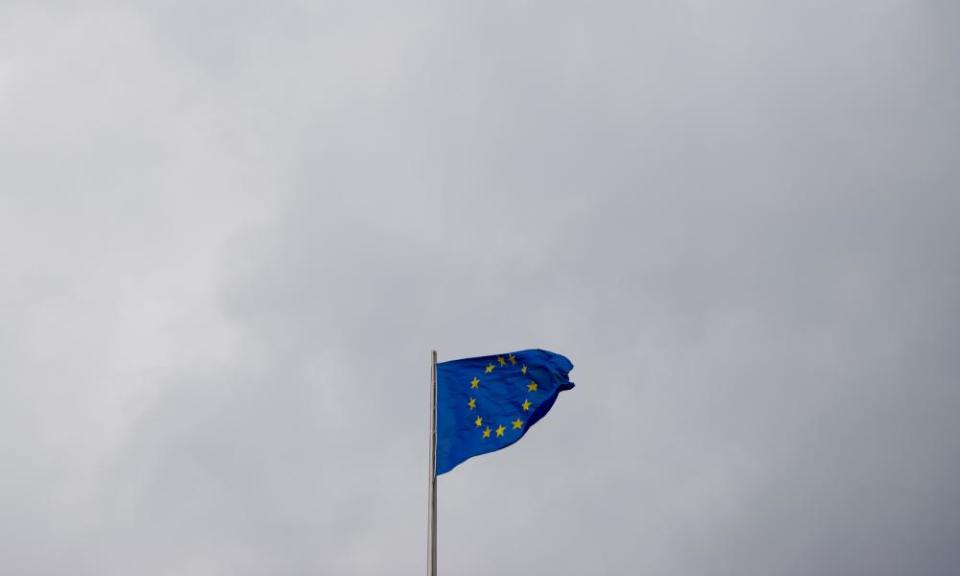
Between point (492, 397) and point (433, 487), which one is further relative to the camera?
point (492, 397)

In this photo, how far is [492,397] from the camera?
35.3 metres

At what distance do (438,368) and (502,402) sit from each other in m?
2.89

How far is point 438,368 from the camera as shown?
1406 inches

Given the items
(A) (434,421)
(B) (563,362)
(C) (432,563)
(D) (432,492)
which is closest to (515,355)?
(B) (563,362)

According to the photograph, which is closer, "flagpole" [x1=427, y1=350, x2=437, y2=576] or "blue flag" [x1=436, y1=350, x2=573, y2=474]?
"flagpole" [x1=427, y1=350, x2=437, y2=576]

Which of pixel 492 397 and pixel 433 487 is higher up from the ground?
pixel 492 397

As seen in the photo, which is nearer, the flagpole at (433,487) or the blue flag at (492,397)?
the flagpole at (433,487)

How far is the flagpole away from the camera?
29.9 metres

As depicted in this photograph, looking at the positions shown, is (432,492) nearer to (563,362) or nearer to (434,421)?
(434,421)

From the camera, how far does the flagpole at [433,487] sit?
29894 millimetres

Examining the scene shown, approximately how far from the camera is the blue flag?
3453cm

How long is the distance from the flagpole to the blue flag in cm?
72

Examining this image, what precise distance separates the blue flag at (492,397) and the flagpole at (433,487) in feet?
2.36

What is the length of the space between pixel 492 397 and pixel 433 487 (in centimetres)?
476
